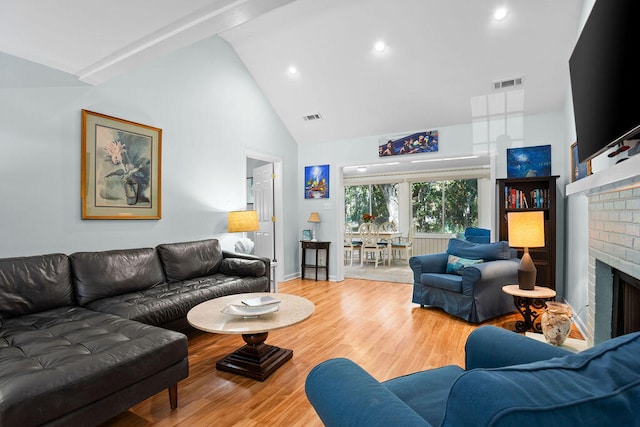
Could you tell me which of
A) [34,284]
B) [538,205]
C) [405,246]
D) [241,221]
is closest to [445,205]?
[405,246]

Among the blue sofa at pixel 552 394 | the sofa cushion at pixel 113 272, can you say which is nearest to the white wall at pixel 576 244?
the blue sofa at pixel 552 394

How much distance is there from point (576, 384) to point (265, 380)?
2.03 metres

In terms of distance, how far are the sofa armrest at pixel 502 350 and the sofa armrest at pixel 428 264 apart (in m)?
2.50

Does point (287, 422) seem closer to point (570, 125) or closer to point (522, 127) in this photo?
point (570, 125)

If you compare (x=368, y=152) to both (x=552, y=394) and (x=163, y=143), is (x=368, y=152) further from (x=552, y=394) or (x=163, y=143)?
(x=552, y=394)

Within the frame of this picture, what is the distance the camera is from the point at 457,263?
12.2 feet

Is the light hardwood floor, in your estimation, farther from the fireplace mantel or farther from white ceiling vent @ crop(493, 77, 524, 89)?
white ceiling vent @ crop(493, 77, 524, 89)

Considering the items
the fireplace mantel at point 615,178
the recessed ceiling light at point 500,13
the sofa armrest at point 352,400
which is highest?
the recessed ceiling light at point 500,13

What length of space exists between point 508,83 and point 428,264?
8.30 ft

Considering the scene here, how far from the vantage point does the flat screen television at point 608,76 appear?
1185mm

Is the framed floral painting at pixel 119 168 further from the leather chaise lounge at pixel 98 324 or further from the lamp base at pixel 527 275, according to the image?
the lamp base at pixel 527 275

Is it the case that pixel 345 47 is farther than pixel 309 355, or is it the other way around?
pixel 345 47

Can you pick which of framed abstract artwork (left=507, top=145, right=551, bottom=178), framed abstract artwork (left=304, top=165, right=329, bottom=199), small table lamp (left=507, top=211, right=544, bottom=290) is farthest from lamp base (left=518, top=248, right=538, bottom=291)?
framed abstract artwork (left=304, top=165, right=329, bottom=199)

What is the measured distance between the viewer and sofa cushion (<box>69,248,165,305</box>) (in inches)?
104
